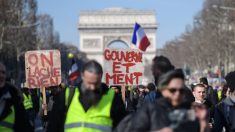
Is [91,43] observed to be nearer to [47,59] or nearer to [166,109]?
[47,59]

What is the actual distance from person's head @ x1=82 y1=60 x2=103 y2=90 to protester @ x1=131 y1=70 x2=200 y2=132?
0.86m

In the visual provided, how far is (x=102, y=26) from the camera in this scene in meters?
108

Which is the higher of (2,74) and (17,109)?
(2,74)

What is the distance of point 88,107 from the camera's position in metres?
6.35

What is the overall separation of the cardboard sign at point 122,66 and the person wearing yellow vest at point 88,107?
561cm

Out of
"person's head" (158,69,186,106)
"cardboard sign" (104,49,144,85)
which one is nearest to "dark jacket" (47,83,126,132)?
"person's head" (158,69,186,106)

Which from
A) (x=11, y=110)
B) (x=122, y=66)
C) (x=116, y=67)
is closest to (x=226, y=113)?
(x=11, y=110)

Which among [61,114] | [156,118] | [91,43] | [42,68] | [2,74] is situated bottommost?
[91,43]

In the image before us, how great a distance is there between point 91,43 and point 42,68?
101 meters

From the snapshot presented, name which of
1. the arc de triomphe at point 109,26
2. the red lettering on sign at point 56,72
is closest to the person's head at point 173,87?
the red lettering on sign at point 56,72

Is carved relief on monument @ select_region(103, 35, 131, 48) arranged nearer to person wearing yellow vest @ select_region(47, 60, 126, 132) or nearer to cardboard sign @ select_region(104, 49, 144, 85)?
cardboard sign @ select_region(104, 49, 144, 85)

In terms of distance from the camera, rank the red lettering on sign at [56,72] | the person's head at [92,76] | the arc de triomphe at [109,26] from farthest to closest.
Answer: the arc de triomphe at [109,26] < the red lettering on sign at [56,72] < the person's head at [92,76]

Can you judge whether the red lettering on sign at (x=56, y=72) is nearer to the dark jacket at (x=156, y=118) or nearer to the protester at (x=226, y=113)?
the protester at (x=226, y=113)

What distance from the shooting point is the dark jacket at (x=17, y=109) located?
6660 mm
